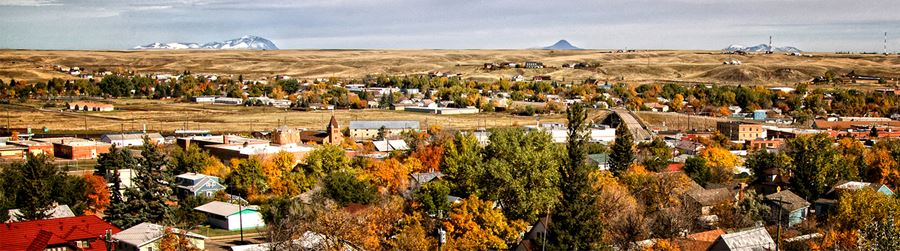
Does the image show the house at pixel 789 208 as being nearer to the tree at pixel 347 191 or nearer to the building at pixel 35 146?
the tree at pixel 347 191

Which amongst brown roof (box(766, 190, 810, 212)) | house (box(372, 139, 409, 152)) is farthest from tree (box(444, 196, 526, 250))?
house (box(372, 139, 409, 152))

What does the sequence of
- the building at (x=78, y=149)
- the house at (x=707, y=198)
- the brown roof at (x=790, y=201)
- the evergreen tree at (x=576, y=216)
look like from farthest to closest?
the building at (x=78, y=149), the house at (x=707, y=198), the brown roof at (x=790, y=201), the evergreen tree at (x=576, y=216)

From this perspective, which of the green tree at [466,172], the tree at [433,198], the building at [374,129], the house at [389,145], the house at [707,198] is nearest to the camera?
the tree at [433,198]

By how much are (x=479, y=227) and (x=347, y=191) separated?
35.6ft

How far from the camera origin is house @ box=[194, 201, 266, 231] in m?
39.5

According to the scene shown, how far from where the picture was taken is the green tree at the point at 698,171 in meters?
46.5

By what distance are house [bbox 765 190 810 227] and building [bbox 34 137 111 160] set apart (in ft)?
165

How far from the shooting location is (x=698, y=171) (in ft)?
156

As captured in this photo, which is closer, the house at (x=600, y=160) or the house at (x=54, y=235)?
the house at (x=54, y=235)

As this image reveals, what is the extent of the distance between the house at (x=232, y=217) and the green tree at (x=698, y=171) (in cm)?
2270

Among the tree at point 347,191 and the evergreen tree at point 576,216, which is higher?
the evergreen tree at point 576,216

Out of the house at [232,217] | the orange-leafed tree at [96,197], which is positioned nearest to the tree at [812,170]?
the house at [232,217]

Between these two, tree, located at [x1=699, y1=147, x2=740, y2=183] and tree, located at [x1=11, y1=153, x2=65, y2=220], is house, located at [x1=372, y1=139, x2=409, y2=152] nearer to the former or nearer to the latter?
tree, located at [x1=699, y1=147, x2=740, y2=183]

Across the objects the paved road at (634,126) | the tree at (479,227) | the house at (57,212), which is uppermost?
the tree at (479,227)
